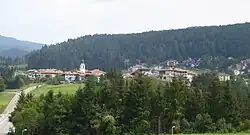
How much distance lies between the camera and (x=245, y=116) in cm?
4534

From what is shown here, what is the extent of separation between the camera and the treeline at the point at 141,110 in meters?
43.9

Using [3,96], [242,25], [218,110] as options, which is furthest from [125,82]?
[242,25]

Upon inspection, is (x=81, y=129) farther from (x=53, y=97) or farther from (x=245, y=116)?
(x=245, y=116)

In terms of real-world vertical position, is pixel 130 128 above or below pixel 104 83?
below

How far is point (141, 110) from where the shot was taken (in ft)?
146

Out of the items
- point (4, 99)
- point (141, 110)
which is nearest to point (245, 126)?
point (141, 110)

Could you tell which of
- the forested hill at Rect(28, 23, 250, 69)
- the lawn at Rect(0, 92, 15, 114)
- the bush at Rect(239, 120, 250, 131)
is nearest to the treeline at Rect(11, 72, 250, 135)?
the bush at Rect(239, 120, 250, 131)

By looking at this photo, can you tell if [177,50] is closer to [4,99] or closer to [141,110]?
[4,99]

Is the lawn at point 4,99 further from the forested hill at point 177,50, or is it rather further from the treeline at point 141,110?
the forested hill at point 177,50

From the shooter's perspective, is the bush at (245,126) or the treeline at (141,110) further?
the treeline at (141,110)

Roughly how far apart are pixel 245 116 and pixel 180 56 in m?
139

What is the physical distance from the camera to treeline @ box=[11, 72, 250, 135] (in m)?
43.9

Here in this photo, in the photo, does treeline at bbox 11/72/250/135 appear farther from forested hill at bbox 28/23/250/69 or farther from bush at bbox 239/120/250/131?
forested hill at bbox 28/23/250/69

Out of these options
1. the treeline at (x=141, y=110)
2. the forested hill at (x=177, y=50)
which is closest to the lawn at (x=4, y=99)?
the treeline at (x=141, y=110)
